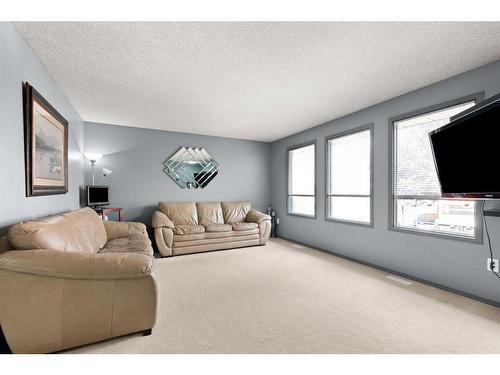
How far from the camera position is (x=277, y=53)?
212 cm

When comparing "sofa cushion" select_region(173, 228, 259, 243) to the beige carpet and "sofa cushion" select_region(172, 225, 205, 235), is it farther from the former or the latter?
the beige carpet

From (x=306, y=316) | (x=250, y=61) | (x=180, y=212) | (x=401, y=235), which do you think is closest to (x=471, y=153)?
(x=401, y=235)

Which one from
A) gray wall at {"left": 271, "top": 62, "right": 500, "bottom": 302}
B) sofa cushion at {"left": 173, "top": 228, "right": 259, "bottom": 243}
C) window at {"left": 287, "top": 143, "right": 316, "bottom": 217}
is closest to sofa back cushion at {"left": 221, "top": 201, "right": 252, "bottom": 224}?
sofa cushion at {"left": 173, "top": 228, "right": 259, "bottom": 243}

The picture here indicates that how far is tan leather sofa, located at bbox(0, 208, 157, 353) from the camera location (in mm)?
1445

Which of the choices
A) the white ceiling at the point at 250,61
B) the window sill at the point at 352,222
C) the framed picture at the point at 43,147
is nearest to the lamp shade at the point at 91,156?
the white ceiling at the point at 250,61

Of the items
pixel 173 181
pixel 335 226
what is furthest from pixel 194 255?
pixel 335 226

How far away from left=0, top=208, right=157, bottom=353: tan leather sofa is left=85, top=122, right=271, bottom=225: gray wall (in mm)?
2952

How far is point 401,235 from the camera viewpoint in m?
3.05

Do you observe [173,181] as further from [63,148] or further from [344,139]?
[344,139]

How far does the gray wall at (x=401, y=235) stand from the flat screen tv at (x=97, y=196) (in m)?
3.92

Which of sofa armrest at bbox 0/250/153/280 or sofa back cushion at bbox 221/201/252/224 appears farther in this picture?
sofa back cushion at bbox 221/201/252/224

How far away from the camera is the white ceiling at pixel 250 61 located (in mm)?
1814

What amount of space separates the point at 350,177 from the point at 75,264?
12.8 feet

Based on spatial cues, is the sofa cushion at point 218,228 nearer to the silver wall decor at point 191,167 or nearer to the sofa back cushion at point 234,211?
the sofa back cushion at point 234,211
